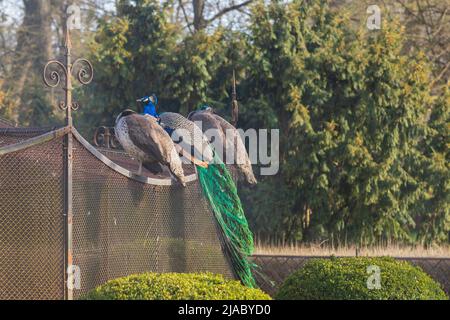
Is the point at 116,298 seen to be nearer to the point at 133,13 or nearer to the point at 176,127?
the point at 176,127

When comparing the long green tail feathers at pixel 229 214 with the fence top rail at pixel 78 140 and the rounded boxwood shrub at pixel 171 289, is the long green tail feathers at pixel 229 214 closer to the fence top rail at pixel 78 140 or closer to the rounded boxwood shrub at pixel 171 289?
the fence top rail at pixel 78 140

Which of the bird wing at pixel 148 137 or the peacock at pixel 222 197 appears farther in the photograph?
the peacock at pixel 222 197

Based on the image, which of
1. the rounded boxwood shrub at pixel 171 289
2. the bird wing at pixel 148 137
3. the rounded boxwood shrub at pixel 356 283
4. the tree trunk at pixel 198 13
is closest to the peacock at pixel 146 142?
the bird wing at pixel 148 137

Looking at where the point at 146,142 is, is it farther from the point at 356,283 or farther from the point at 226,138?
the point at 356,283

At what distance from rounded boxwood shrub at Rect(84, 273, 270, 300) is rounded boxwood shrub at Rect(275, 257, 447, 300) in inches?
38.0

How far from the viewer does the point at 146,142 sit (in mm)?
6754

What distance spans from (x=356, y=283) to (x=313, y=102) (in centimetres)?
653

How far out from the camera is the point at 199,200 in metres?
7.43

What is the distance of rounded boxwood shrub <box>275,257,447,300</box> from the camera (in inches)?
225

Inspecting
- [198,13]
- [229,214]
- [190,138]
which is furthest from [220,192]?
[198,13]

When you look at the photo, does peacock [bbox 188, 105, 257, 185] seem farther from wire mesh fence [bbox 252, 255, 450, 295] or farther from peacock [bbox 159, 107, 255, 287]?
wire mesh fence [bbox 252, 255, 450, 295]

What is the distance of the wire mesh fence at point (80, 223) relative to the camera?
5.32 m

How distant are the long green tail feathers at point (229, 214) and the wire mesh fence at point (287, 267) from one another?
45 cm
